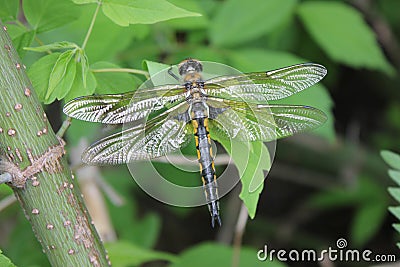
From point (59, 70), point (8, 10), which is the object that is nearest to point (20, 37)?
point (8, 10)

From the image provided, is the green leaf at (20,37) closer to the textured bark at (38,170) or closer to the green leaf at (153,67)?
the textured bark at (38,170)

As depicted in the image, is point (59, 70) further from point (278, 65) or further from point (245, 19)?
point (245, 19)

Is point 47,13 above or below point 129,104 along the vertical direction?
above

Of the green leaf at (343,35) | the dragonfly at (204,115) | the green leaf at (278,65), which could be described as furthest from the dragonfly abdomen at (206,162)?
the green leaf at (343,35)
